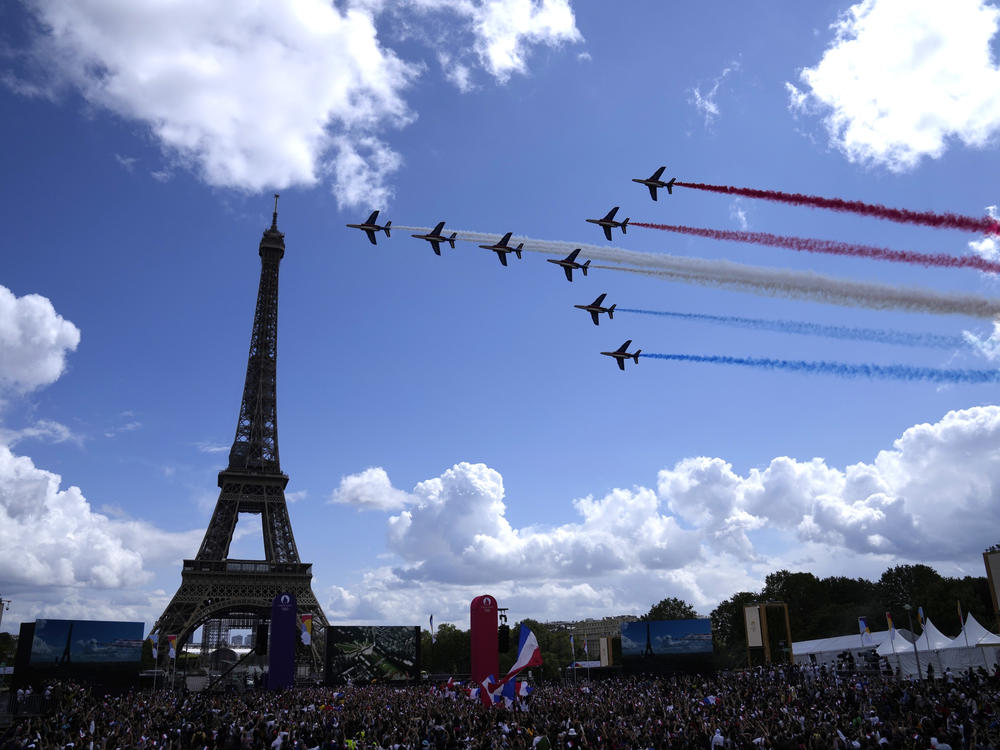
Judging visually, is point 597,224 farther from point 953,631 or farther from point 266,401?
point 953,631

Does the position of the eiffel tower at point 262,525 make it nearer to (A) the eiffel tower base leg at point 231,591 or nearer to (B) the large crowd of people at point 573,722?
(A) the eiffel tower base leg at point 231,591

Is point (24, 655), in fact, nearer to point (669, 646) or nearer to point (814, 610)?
point (669, 646)

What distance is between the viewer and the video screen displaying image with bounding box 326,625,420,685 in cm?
6303

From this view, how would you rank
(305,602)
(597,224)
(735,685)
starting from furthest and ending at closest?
(305,602) → (597,224) → (735,685)

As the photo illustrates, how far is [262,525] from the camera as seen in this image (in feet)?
298

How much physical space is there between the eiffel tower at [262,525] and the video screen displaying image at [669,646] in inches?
1454

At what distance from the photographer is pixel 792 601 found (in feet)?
385

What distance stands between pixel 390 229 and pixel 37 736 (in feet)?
119

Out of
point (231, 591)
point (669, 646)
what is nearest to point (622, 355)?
point (669, 646)

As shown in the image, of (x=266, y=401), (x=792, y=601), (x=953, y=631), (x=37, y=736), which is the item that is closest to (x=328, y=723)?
(x=37, y=736)

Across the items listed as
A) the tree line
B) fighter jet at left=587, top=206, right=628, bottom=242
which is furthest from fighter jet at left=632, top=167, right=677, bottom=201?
the tree line

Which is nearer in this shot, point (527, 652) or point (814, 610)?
point (527, 652)

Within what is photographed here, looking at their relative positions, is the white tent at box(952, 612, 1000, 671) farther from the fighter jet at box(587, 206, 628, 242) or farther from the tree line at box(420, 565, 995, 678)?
the tree line at box(420, 565, 995, 678)

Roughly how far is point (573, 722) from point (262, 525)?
72.9 meters
